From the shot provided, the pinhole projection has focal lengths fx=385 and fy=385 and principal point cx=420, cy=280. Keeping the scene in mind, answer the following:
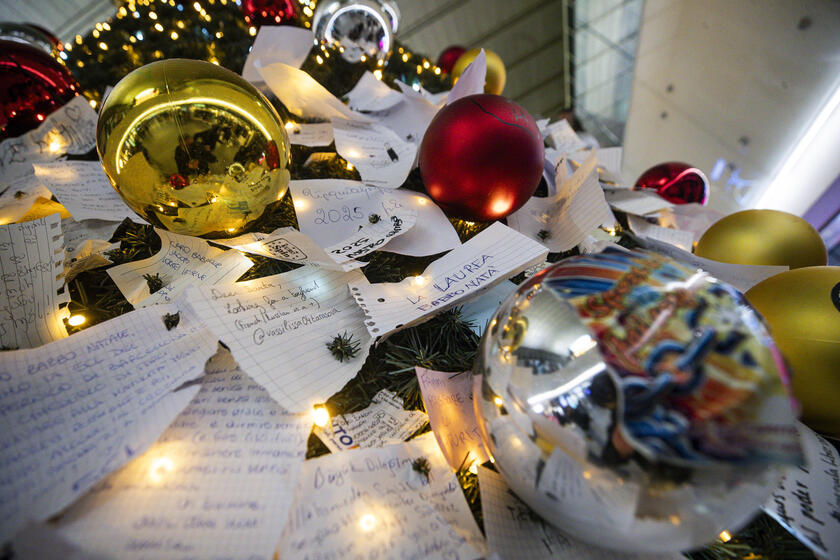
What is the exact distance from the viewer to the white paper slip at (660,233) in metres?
1.03

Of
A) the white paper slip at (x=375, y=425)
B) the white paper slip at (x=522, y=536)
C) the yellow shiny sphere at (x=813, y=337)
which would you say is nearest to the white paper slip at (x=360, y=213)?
the white paper slip at (x=375, y=425)

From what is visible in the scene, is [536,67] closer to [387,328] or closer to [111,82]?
[111,82]

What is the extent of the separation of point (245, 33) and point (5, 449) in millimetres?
1429

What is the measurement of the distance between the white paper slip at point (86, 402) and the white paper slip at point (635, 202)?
1.05 m

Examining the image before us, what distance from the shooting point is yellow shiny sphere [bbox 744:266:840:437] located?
55cm

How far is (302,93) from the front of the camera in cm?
103

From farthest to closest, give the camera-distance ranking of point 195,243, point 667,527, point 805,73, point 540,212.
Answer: point 805,73 < point 540,212 < point 195,243 < point 667,527

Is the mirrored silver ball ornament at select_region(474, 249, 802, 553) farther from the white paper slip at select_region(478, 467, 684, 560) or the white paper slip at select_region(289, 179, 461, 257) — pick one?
the white paper slip at select_region(289, 179, 461, 257)

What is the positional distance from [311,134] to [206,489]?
83 cm

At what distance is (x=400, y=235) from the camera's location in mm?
715

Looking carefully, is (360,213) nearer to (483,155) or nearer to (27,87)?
(483,155)

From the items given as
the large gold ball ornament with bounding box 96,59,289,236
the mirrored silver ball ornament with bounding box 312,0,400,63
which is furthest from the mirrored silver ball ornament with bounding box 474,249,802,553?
the mirrored silver ball ornament with bounding box 312,0,400,63

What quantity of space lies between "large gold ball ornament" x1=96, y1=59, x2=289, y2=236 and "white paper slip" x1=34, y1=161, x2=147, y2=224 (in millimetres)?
216

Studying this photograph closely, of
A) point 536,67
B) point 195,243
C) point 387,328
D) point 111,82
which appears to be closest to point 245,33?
point 111,82
